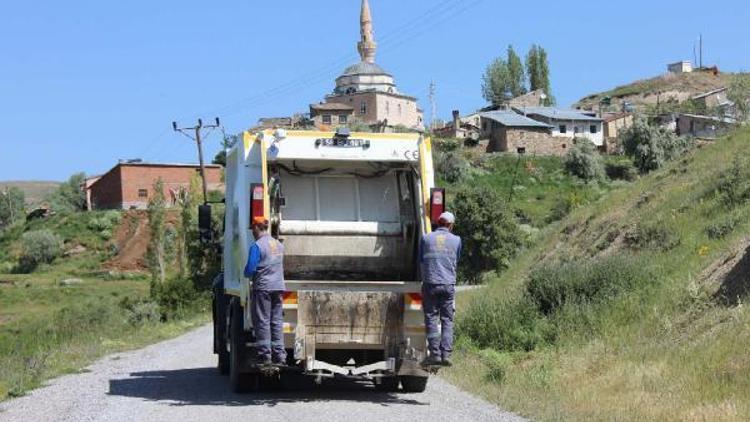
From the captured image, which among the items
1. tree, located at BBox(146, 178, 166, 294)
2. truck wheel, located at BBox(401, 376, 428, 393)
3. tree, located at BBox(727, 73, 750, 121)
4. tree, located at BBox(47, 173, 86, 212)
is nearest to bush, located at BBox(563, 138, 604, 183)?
tree, located at BBox(727, 73, 750, 121)

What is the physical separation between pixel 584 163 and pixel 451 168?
11.8 meters

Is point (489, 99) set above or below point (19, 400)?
above

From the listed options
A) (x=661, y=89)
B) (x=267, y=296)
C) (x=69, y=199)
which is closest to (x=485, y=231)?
(x=267, y=296)

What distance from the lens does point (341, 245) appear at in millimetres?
13266

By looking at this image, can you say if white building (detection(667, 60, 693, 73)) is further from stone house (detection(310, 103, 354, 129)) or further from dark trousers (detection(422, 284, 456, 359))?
dark trousers (detection(422, 284, 456, 359))

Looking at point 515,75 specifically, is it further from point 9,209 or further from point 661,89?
point 9,209

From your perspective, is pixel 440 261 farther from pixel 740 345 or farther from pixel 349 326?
pixel 740 345

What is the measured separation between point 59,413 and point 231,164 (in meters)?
4.60

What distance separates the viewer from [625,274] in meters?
18.5

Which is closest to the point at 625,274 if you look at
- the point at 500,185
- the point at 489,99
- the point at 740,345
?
the point at 740,345

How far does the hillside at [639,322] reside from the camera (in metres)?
11.4

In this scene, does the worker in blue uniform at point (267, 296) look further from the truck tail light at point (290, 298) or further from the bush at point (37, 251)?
the bush at point (37, 251)

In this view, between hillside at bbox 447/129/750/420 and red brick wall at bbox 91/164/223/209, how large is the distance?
209 ft

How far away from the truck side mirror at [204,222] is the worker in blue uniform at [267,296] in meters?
3.40
